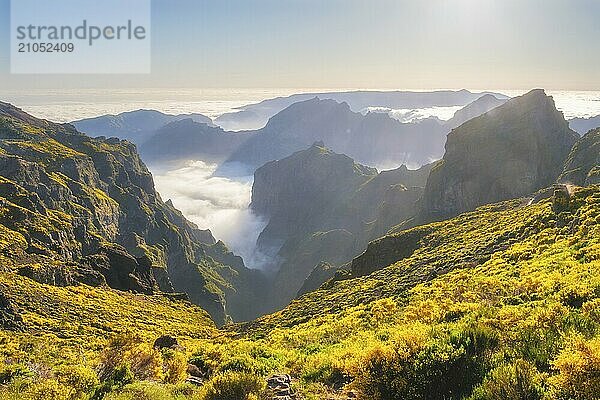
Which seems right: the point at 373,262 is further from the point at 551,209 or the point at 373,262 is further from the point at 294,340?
the point at 294,340

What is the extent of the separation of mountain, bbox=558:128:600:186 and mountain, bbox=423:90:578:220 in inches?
825

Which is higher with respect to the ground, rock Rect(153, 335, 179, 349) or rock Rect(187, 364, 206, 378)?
rock Rect(187, 364, 206, 378)

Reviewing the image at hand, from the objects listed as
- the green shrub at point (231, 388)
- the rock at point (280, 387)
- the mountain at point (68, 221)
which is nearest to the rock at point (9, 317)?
the mountain at point (68, 221)

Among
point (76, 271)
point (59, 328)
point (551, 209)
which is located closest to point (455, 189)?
point (551, 209)

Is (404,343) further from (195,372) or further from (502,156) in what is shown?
(502,156)

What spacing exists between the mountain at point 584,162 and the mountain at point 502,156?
68.8 ft

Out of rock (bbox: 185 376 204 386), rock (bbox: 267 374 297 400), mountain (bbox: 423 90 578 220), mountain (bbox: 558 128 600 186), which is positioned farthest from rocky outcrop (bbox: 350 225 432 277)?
mountain (bbox: 423 90 578 220)

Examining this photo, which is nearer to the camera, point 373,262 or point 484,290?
point 484,290

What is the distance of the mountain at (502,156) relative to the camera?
13675 cm

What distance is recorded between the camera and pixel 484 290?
22375 millimetres

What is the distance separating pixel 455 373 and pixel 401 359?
4.16 ft

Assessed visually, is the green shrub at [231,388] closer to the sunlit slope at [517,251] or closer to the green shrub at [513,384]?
the green shrub at [513,384]

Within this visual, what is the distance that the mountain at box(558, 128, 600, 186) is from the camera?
7537 centimetres

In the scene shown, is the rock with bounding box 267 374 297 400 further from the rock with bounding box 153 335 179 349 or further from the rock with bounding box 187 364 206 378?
the rock with bounding box 153 335 179 349
